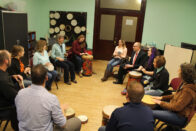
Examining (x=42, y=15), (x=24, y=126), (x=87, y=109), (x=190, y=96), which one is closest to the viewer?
(x=24, y=126)

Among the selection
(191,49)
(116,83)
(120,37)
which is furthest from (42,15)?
(191,49)

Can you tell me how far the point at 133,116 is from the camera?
1.36 m

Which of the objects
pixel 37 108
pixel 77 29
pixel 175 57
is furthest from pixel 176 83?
pixel 77 29

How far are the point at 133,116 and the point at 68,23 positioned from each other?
18.4ft

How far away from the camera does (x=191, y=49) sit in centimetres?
381

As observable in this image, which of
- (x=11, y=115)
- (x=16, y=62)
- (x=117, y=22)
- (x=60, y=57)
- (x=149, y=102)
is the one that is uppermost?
(x=117, y=22)

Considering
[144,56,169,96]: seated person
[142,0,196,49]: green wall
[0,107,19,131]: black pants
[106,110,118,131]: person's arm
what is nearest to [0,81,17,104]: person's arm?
[0,107,19,131]: black pants

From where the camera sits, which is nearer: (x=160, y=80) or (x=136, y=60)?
(x=160, y=80)

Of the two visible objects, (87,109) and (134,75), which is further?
(134,75)

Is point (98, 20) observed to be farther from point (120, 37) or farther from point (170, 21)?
point (170, 21)

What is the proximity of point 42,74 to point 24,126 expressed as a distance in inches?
19.0

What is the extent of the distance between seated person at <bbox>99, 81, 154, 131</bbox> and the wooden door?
5.21 m

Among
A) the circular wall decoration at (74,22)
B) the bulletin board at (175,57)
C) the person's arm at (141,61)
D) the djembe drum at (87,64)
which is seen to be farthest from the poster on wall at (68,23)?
the bulletin board at (175,57)

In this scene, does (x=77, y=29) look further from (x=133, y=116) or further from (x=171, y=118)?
(x=133, y=116)
